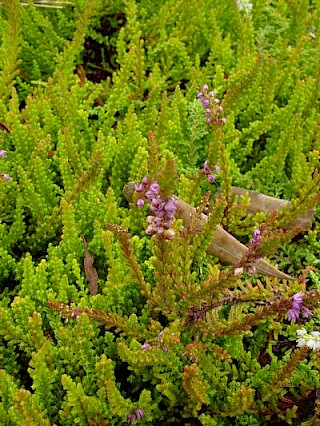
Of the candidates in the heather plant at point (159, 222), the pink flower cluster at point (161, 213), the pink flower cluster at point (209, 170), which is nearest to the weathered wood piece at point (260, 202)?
the heather plant at point (159, 222)

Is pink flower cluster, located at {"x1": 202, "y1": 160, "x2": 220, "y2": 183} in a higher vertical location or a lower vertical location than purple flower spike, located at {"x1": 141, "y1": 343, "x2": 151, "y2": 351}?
higher

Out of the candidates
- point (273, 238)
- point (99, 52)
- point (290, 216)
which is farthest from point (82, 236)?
point (99, 52)

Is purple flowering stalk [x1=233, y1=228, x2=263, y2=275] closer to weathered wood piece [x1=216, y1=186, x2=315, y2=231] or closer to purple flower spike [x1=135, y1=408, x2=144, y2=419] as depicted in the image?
purple flower spike [x1=135, y1=408, x2=144, y2=419]

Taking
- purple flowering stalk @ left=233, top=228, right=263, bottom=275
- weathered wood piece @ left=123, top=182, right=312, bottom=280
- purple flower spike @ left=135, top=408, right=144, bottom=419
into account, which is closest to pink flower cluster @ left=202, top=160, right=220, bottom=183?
weathered wood piece @ left=123, top=182, right=312, bottom=280

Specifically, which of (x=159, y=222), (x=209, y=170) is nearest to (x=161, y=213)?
(x=159, y=222)

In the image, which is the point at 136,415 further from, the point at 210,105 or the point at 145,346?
the point at 210,105

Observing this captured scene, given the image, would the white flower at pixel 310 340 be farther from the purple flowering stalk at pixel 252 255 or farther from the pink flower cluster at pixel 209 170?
the pink flower cluster at pixel 209 170

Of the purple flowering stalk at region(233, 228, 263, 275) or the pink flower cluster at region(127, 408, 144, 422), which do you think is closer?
the purple flowering stalk at region(233, 228, 263, 275)

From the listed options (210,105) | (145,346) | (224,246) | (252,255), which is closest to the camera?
(252,255)
